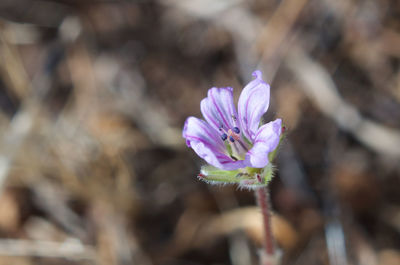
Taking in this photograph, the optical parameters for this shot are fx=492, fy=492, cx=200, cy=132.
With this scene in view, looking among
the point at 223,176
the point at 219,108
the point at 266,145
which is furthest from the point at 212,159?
the point at 219,108

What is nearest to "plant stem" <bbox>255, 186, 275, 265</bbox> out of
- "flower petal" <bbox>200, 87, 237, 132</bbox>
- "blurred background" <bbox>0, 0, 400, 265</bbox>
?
"flower petal" <bbox>200, 87, 237, 132</bbox>

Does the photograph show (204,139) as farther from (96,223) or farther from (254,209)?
(96,223)

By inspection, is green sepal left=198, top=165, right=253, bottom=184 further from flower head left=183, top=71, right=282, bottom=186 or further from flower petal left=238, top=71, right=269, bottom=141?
flower petal left=238, top=71, right=269, bottom=141

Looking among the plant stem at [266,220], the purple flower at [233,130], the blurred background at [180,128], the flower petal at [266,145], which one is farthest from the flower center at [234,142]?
the blurred background at [180,128]

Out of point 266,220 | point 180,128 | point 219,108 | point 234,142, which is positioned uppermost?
point 180,128

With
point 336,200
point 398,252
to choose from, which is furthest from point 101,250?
point 398,252

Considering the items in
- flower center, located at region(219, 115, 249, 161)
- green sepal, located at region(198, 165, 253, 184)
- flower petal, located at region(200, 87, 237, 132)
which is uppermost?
flower petal, located at region(200, 87, 237, 132)

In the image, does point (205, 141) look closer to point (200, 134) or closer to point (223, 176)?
point (200, 134)
